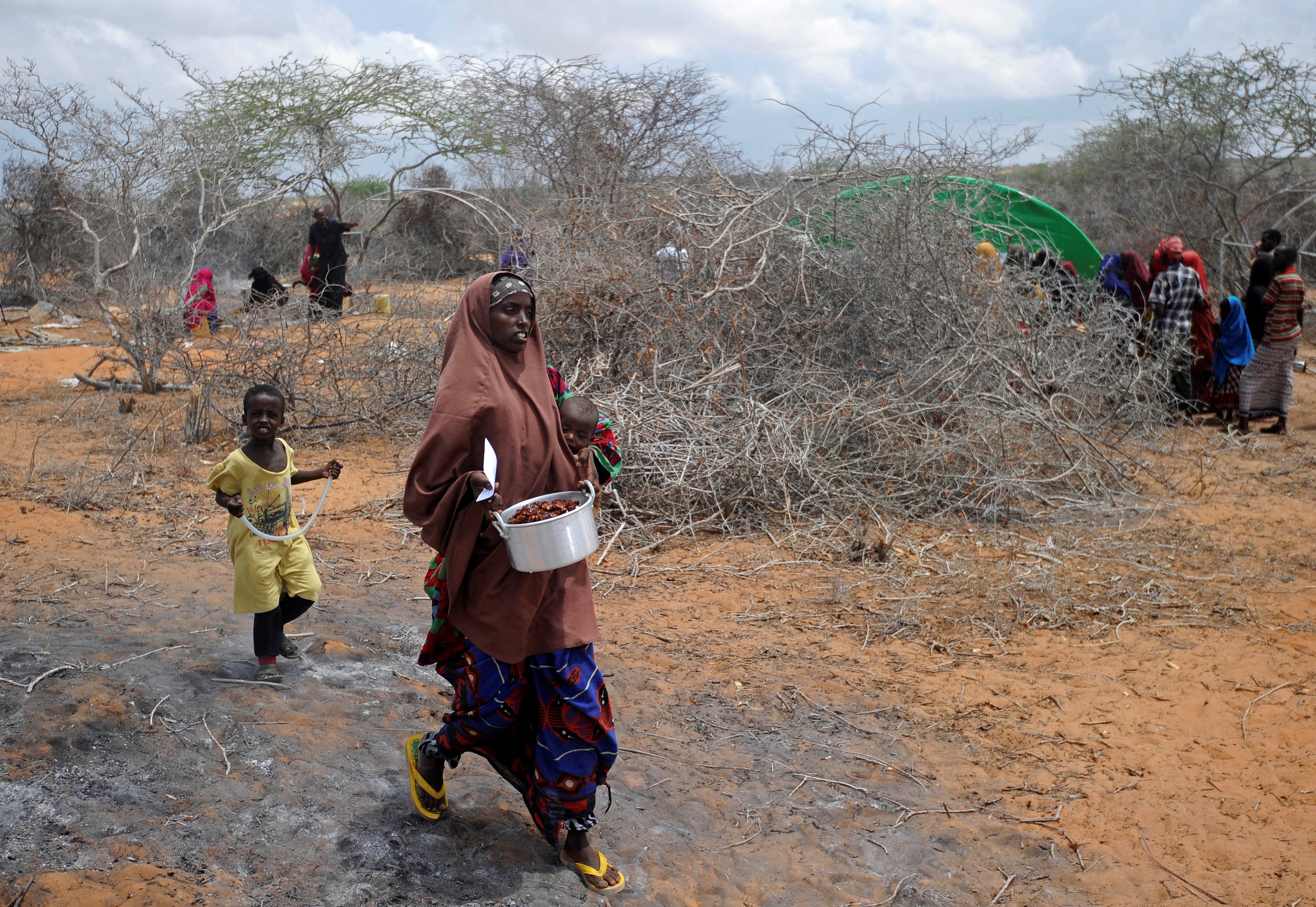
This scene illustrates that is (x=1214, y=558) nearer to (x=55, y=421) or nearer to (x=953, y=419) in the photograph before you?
(x=953, y=419)

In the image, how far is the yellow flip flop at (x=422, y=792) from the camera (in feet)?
8.30

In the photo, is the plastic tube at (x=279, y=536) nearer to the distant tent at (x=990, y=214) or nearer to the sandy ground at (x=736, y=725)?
the sandy ground at (x=736, y=725)

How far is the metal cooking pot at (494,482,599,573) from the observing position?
208 cm

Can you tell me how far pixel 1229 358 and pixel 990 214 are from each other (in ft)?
7.44

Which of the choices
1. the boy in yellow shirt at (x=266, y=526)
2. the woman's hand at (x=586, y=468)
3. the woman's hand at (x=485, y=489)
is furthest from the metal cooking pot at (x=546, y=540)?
the boy in yellow shirt at (x=266, y=526)

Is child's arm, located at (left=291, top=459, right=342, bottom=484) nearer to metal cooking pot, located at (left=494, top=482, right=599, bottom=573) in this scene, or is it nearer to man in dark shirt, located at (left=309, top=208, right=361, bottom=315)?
metal cooking pot, located at (left=494, top=482, right=599, bottom=573)

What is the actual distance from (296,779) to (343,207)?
1593cm

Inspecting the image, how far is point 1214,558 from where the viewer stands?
4988 mm

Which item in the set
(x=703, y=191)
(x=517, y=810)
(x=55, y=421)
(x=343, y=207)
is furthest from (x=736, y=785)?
(x=343, y=207)

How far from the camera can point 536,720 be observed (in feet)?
7.80

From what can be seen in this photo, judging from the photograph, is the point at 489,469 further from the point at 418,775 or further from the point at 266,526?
the point at 266,526

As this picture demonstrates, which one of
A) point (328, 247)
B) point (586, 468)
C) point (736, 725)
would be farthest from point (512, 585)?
point (328, 247)

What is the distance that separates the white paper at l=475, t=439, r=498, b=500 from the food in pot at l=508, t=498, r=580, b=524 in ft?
0.31

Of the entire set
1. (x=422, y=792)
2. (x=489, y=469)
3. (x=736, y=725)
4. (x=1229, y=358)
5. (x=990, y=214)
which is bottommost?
(x=736, y=725)
